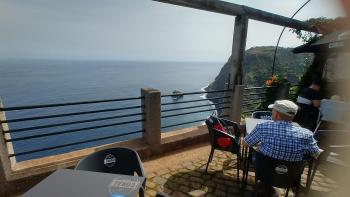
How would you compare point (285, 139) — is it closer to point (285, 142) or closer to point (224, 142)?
point (285, 142)

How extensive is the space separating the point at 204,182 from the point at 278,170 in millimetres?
1549

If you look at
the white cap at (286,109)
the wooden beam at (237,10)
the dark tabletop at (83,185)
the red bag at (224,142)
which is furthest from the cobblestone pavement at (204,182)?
the wooden beam at (237,10)

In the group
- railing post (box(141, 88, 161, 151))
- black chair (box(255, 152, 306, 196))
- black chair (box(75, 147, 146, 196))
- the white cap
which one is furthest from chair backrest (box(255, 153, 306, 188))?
railing post (box(141, 88, 161, 151))

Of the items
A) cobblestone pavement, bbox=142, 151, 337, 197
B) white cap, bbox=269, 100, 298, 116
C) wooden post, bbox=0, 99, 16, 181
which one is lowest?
cobblestone pavement, bbox=142, 151, 337, 197

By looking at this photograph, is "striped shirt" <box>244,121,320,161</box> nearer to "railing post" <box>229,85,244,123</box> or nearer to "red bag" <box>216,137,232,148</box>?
"red bag" <box>216,137,232,148</box>

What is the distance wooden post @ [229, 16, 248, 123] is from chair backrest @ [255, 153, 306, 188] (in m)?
3.62

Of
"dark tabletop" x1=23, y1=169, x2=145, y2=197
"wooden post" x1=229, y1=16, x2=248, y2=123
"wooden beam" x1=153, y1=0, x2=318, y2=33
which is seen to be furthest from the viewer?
"wooden post" x1=229, y1=16, x2=248, y2=123

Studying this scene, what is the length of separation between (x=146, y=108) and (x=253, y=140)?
2.49m

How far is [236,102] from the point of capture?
6051 mm

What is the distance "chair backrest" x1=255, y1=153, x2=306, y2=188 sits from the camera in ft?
7.87

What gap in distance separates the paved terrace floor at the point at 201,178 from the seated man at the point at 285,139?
113 centimetres

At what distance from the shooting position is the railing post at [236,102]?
602 centimetres

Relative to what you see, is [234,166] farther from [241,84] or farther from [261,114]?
[241,84]

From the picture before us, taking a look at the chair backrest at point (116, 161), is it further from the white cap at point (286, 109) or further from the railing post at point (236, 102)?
the railing post at point (236, 102)
